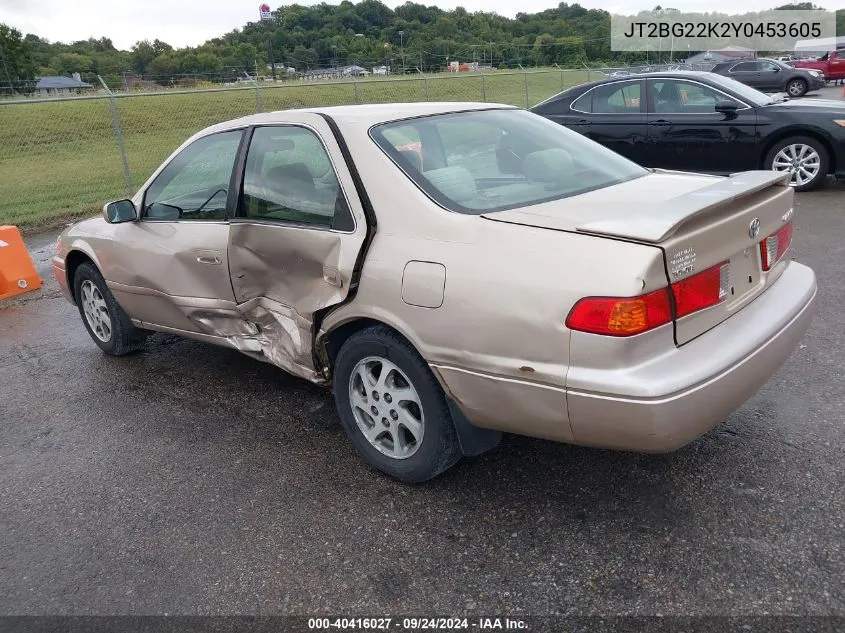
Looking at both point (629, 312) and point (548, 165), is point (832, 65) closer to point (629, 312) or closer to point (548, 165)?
point (548, 165)

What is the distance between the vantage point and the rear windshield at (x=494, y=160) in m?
3.13

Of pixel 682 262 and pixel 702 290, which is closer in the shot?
pixel 682 262

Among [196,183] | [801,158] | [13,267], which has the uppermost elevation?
[196,183]

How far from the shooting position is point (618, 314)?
7.93 ft

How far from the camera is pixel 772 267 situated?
317cm

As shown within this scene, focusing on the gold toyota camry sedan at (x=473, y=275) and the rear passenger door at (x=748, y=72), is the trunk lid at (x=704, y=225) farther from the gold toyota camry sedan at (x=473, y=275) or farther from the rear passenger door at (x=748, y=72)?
the rear passenger door at (x=748, y=72)

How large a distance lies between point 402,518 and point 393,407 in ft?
1.52

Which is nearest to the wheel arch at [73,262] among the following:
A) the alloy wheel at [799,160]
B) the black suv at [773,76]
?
the alloy wheel at [799,160]

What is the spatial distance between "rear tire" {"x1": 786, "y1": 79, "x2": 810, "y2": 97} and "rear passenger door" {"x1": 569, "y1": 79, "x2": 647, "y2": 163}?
64.1ft

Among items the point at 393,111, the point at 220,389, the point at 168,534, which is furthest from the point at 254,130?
the point at 168,534

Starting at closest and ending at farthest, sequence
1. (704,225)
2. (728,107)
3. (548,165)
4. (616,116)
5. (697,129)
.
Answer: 1. (704,225)
2. (548,165)
3. (728,107)
4. (697,129)
5. (616,116)

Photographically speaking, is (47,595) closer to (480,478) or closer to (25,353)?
(480,478)

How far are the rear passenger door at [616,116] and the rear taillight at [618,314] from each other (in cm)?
751

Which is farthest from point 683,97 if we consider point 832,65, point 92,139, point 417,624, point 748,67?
point 832,65
